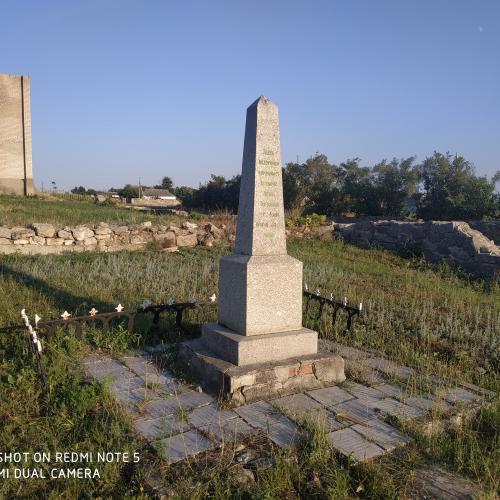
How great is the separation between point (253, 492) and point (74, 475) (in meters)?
1.07

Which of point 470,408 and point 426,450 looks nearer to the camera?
point 426,450

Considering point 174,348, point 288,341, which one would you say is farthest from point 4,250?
point 288,341

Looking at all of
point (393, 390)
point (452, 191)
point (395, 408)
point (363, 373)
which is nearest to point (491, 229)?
point (452, 191)

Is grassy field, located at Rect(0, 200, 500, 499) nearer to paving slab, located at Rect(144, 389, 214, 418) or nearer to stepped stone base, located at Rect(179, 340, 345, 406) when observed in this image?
paving slab, located at Rect(144, 389, 214, 418)

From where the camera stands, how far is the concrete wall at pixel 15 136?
2564cm

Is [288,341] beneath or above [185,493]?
above

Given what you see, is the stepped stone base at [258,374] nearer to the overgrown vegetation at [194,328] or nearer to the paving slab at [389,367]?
the paving slab at [389,367]

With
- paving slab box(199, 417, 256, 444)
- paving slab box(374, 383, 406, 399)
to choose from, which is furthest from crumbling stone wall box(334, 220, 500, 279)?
paving slab box(199, 417, 256, 444)

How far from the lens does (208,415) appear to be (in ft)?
11.2

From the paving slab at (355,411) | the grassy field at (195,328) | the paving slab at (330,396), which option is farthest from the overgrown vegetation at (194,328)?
the paving slab at (330,396)

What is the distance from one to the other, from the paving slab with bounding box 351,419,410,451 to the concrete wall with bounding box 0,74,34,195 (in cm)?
2697

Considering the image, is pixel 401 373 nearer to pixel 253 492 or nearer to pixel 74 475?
pixel 253 492

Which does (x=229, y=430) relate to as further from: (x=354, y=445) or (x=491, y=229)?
(x=491, y=229)

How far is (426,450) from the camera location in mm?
2967
